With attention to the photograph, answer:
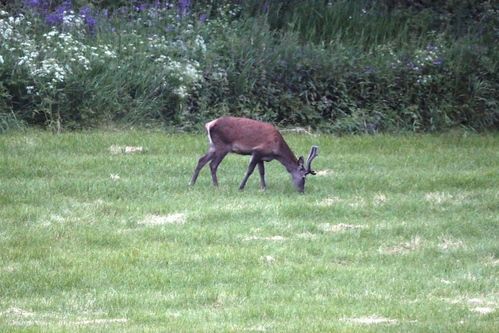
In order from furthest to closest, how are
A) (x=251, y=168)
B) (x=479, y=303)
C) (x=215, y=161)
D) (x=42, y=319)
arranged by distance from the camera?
(x=215, y=161) → (x=251, y=168) → (x=479, y=303) → (x=42, y=319)

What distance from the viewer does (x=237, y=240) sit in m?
12.1

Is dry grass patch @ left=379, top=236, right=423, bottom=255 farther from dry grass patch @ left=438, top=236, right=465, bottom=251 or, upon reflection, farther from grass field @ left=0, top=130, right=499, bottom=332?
dry grass patch @ left=438, top=236, right=465, bottom=251

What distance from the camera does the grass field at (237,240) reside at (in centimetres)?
945

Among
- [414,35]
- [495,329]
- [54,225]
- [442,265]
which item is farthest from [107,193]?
[414,35]

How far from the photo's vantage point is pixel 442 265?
37.2ft

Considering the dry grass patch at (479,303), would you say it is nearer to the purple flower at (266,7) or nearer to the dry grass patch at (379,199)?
the dry grass patch at (379,199)

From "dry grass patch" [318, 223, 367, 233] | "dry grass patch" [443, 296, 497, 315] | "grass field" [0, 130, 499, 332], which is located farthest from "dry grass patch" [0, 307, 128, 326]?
"dry grass patch" [318, 223, 367, 233]

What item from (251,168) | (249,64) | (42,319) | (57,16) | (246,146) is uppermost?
(57,16)

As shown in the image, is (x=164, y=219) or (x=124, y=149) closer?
(x=164, y=219)

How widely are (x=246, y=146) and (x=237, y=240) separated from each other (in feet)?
9.29

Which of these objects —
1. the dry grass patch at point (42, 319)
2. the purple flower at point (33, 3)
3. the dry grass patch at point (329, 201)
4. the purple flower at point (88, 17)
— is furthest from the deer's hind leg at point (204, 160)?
the purple flower at point (33, 3)

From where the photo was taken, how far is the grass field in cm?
945

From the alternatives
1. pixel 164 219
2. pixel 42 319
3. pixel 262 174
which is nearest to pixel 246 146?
pixel 262 174

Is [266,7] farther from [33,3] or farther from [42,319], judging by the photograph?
[42,319]
